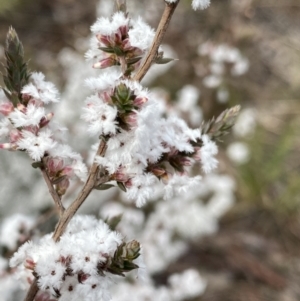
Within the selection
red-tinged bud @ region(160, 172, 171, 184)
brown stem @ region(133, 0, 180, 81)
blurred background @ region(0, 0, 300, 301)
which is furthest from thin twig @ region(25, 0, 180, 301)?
blurred background @ region(0, 0, 300, 301)

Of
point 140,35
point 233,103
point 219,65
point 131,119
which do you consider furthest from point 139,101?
point 233,103

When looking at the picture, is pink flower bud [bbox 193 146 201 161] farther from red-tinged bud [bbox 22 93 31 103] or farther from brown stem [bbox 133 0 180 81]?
red-tinged bud [bbox 22 93 31 103]

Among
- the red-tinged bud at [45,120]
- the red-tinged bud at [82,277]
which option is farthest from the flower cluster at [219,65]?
the red-tinged bud at [82,277]

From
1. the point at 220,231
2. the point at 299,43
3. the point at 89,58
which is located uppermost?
the point at 89,58

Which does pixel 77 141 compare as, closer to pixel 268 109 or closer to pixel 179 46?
pixel 179 46

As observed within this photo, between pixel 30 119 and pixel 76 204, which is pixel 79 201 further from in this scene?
pixel 30 119

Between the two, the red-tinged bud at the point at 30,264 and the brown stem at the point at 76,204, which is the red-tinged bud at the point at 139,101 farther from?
the red-tinged bud at the point at 30,264

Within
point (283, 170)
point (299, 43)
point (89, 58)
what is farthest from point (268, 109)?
point (89, 58)
